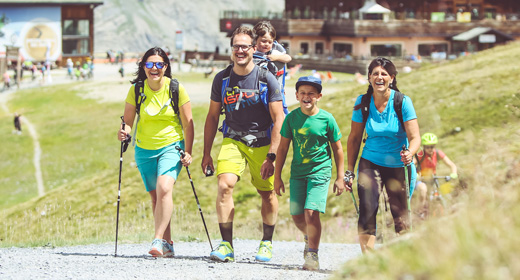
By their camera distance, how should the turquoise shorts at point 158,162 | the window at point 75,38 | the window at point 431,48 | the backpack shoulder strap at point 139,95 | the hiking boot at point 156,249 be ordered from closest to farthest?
the hiking boot at point 156,249 < the turquoise shorts at point 158,162 < the backpack shoulder strap at point 139,95 < the window at point 431,48 < the window at point 75,38

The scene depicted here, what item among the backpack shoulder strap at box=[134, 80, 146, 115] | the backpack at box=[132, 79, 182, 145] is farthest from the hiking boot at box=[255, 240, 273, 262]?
the backpack shoulder strap at box=[134, 80, 146, 115]

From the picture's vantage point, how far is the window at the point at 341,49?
2755 inches

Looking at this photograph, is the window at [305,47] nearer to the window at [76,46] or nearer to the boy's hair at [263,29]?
the window at [76,46]

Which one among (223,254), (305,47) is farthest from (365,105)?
(305,47)

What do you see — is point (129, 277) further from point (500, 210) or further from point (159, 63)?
point (500, 210)

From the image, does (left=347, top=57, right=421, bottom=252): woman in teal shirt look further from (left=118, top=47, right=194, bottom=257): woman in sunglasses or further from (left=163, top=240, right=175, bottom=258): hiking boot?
(left=163, top=240, right=175, bottom=258): hiking boot

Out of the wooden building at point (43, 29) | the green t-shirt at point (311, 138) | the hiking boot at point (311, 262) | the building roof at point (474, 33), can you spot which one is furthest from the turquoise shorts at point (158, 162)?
the wooden building at point (43, 29)

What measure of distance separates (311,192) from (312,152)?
427mm

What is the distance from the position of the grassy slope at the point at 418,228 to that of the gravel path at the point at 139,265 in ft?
5.48

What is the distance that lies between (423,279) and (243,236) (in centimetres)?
953

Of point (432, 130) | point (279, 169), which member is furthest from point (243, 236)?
point (432, 130)

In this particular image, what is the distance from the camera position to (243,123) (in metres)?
8.45

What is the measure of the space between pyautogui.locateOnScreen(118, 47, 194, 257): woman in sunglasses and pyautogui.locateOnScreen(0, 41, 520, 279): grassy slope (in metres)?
2.63

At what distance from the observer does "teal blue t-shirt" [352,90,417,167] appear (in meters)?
7.69
